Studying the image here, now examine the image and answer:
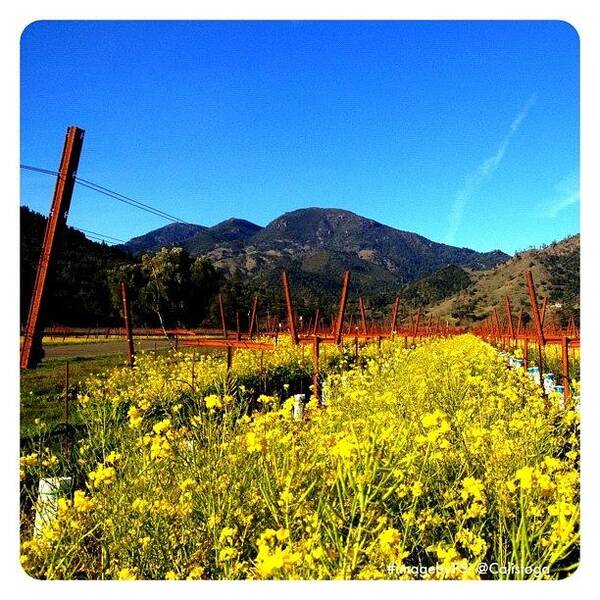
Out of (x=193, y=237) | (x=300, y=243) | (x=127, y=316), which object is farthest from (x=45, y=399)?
(x=300, y=243)

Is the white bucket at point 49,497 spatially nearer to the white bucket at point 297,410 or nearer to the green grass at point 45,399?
the white bucket at point 297,410

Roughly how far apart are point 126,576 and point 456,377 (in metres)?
2.71

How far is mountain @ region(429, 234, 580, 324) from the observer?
436 cm

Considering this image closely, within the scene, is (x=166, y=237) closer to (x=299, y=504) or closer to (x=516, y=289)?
(x=299, y=504)

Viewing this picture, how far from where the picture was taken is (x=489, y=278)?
498 inches

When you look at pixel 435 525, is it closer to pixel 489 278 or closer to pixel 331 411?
pixel 331 411

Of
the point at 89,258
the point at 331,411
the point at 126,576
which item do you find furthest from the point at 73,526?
the point at 89,258

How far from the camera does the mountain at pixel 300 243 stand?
10.1ft

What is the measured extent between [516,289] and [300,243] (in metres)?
7.57

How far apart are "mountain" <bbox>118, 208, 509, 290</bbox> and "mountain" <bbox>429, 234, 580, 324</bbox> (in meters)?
0.47

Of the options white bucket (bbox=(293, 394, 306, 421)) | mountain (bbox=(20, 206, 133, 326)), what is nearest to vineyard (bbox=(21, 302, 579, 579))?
white bucket (bbox=(293, 394, 306, 421))

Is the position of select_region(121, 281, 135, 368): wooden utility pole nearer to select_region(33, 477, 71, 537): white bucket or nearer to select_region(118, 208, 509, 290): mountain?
select_region(118, 208, 509, 290): mountain

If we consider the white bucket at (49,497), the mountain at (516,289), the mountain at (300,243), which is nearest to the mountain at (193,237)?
the mountain at (300,243)

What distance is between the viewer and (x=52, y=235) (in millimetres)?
2029
